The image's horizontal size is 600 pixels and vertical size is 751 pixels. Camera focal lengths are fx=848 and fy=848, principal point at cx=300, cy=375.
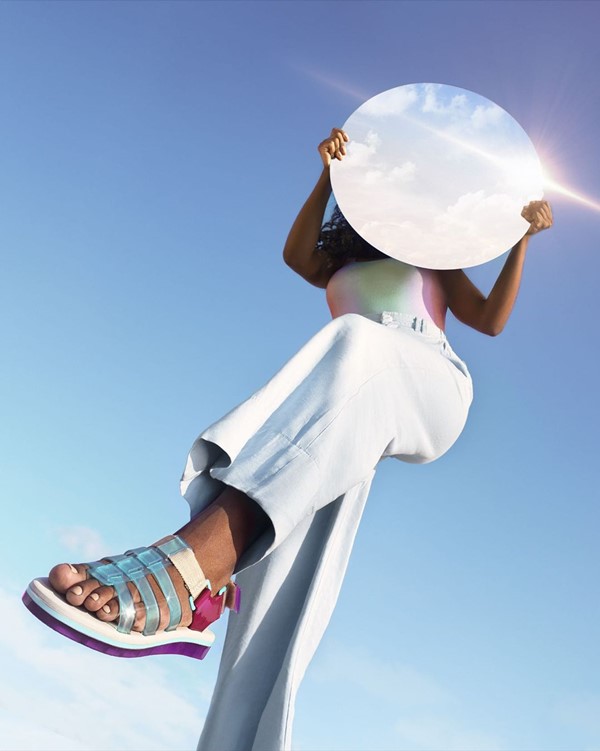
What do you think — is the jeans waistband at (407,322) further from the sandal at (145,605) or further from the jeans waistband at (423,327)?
the sandal at (145,605)

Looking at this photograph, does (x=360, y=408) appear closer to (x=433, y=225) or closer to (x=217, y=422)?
(x=217, y=422)

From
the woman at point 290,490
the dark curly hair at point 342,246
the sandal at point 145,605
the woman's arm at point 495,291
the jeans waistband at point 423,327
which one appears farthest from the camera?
the dark curly hair at point 342,246

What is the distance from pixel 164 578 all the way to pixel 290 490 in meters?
0.29

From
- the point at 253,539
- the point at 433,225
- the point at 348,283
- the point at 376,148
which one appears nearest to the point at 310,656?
the point at 253,539

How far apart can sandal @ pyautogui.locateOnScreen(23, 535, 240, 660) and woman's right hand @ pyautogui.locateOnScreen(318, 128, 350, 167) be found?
1.18m

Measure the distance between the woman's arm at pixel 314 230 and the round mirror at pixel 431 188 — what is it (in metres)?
0.04

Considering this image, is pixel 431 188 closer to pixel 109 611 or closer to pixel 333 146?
pixel 333 146

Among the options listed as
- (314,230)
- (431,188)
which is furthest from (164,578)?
(431,188)

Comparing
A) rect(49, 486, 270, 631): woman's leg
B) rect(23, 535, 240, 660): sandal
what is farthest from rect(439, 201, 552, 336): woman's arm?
rect(23, 535, 240, 660): sandal

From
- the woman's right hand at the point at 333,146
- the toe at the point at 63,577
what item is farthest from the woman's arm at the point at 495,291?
the toe at the point at 63,577

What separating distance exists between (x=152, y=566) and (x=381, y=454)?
0.65 metres

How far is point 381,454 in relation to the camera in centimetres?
193

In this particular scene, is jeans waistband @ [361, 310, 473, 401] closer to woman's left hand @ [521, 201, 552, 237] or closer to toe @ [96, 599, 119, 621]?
woman's left hand @ [521, 201, 552, 237]

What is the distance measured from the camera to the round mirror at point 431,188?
229 centimetres
